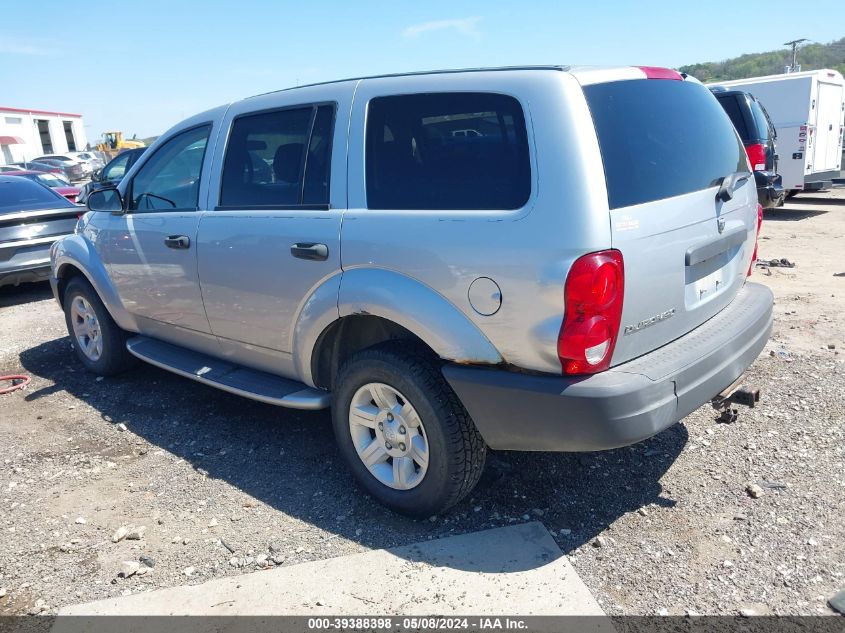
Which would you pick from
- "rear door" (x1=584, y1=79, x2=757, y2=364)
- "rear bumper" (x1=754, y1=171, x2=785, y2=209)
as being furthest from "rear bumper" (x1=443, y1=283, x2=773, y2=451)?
"rear bumper" (x1=754, y1=171, x2=785, y2=209)

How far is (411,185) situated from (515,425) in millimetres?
1193

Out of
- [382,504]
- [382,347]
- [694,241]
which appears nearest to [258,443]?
[382,504]

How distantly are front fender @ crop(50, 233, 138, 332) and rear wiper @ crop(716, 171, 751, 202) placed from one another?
3.96m

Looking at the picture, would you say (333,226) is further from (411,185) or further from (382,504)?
(382,504)

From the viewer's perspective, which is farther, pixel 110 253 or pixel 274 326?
pixel 110 253

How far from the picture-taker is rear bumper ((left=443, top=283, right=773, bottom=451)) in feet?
8.61

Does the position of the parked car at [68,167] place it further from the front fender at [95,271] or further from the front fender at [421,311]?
the front fender at [421,311]

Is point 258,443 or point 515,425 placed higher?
point 515,425

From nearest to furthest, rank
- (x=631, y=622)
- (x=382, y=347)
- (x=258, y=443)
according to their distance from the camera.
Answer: (x=631, y=622) → (x=382, y=347) → (x=258, y=443)

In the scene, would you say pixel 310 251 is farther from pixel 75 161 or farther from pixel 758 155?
pixel 75 161

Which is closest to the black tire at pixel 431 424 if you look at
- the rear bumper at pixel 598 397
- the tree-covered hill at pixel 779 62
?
the rear bumper at pixel 598 397

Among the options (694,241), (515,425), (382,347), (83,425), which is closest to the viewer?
(515,425)

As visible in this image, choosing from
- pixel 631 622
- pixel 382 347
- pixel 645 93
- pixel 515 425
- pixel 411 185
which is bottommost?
pixel 631 622

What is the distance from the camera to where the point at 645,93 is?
305cm
